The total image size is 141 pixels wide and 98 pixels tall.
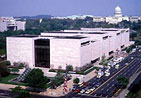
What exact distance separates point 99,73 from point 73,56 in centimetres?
263

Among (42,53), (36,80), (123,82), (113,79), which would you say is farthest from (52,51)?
(123,82)

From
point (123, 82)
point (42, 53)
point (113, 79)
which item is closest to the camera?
point (123, 82)

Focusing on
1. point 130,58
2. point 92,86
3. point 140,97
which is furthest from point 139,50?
point 140,97

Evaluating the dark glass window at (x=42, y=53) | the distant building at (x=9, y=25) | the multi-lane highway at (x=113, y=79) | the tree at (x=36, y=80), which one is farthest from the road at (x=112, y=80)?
the distant building at (x=9, y=25)

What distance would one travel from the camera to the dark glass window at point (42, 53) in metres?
20.1

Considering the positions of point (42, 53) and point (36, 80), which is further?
point (42, 53)

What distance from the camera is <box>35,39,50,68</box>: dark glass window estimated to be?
20.1m

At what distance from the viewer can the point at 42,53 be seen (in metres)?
20.2

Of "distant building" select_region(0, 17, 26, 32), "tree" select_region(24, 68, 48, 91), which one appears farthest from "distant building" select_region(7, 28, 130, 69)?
"distant building" select_region(0, 17, 26, 32)

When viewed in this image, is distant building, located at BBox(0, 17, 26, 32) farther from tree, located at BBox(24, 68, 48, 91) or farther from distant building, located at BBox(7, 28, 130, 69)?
tree, located at BBox(24, 68, 48, 91)

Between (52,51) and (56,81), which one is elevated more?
(52,51)

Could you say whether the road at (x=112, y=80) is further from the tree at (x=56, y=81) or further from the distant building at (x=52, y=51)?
the distant building at (x=52, y=51)

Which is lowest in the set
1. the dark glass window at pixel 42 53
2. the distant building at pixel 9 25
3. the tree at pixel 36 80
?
the tree at pixel 36 80

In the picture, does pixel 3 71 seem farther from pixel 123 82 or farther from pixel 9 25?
pixel 9 25
